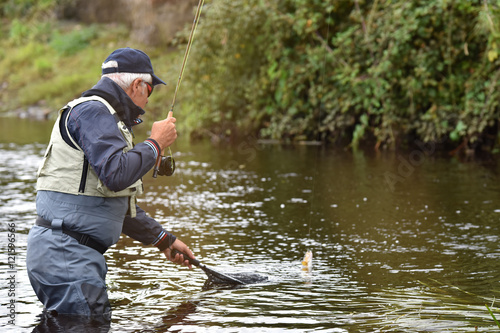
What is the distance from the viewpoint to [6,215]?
7.44 metres

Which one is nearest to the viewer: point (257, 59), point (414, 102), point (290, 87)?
point (414, 102)

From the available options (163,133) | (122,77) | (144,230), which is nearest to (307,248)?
(144,230)

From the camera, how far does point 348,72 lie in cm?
1259

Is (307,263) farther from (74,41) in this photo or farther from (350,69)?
A: (74,41)

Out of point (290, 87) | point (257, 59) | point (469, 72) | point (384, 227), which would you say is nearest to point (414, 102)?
Result: point (469, 72)

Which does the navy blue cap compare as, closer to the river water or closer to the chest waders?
the chest waders

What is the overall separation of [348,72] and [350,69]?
0.26 ft

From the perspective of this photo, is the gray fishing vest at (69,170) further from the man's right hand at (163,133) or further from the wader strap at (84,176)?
the man's right hand at (163,133)

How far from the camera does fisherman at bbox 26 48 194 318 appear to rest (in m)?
3.81

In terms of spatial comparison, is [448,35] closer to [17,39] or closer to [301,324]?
[301,324]

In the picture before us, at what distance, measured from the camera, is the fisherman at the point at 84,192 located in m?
3.81

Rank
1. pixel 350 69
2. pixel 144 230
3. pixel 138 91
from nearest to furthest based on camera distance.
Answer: pixel 138 91, pixel 144 230, pixel 350 69

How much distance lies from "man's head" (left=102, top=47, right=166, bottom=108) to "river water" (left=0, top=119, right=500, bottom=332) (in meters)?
1.26

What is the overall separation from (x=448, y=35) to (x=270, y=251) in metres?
6.66
